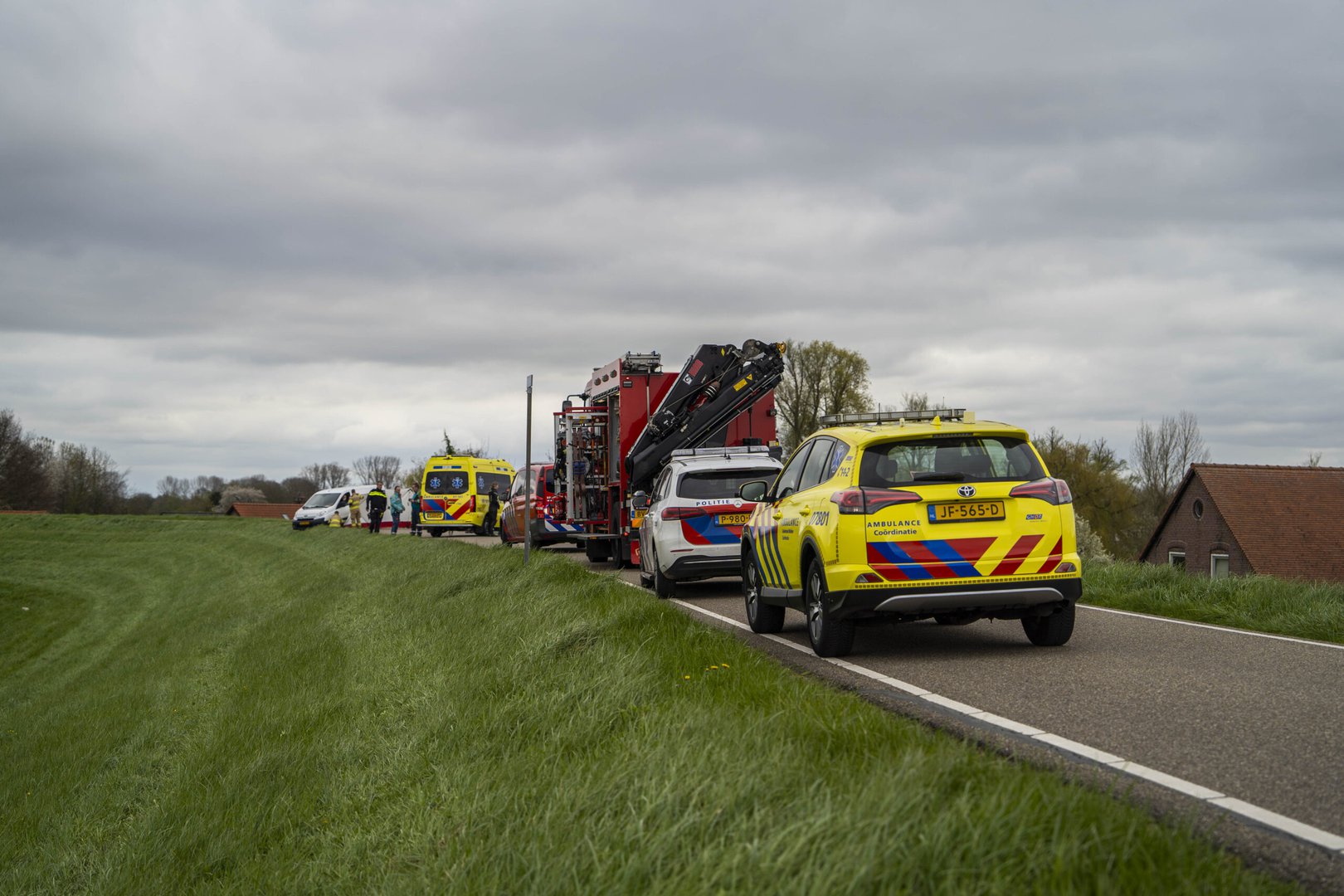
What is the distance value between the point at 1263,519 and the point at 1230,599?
44.0 m

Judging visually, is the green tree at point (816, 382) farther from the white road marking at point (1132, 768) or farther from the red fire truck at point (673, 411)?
the white road marking at point (1132, 768)

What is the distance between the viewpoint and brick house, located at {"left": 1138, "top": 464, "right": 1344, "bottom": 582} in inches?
1950

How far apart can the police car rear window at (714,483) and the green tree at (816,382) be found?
47842mm

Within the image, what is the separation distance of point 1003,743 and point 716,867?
8.54ft

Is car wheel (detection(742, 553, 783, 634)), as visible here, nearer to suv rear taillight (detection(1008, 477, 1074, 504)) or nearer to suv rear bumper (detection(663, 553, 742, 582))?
suv rear taillight (detection(1008, 477, 1074, 504))

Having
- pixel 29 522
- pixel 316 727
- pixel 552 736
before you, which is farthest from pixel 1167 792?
pixel 29 522

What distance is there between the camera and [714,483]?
1561 cm

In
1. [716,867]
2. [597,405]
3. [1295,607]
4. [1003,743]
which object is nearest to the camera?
[716,867]

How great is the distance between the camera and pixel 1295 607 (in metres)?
10.9

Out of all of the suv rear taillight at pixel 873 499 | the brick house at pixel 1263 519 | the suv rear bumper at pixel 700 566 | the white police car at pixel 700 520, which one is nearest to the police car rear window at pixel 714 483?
the white police car at pixel 700 520

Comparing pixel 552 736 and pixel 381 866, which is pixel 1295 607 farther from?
pixel 381 866

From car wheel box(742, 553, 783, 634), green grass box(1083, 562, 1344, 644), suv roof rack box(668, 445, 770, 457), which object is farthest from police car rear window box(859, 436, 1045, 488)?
suv roof rack box(668, 445, 770, 457)

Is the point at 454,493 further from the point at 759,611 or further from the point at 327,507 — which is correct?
the point at 759,611

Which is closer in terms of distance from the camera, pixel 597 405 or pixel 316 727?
pixel 316 727
